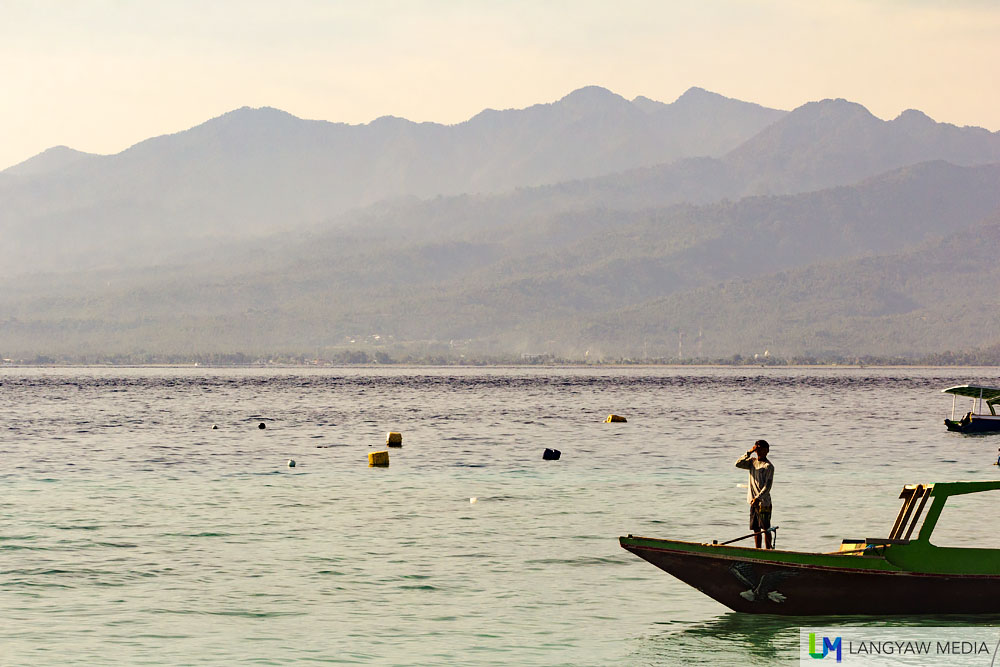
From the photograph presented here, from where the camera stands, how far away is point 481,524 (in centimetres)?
4481

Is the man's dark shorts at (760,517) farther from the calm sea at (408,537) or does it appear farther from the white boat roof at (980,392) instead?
the white boat roof at (980,392)

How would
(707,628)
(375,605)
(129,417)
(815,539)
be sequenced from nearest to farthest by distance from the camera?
(707,628) < (375,605) < (815,539) < (129,417)

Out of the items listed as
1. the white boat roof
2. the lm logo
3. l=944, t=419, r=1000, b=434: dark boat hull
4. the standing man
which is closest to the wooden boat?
the lm logo

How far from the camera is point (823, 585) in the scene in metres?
27.6

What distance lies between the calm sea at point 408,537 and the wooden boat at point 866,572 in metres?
0.94

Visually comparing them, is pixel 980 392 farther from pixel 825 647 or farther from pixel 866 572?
pixel 825 647

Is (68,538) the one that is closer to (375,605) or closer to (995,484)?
(375,605)

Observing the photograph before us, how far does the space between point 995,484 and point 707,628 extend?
6686mm

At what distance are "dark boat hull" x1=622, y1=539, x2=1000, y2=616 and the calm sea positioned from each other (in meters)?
0.64

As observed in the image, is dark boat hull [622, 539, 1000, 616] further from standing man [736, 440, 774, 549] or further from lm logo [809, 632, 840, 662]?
standing man [736, 440, 774, 549]

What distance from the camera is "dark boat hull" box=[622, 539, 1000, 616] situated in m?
27.4

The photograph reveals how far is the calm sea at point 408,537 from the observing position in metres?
27.7

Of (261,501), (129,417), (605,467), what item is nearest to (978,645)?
(261,501)

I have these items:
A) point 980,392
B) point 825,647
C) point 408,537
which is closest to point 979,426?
point 980,392
